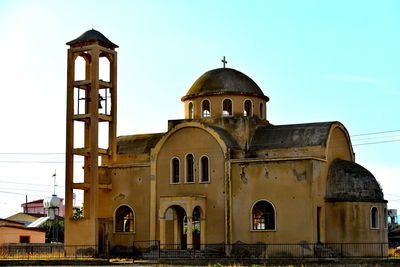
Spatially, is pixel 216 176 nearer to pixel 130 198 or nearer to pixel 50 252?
pixel 130 198

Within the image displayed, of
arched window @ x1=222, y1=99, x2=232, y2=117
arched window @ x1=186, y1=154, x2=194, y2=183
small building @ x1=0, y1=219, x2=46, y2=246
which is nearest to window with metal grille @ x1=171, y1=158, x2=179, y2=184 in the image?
arched window @ x1=186, y1=154, x2=194, y2=183

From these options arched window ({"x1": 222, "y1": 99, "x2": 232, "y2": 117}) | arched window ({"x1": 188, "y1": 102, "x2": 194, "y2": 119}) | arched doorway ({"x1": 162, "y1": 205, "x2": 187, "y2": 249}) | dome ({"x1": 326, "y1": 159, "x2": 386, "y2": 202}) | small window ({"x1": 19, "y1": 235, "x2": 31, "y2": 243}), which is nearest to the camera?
dome ({"x1": 326, "y1": 159, "x2": 386, "y2": 202})

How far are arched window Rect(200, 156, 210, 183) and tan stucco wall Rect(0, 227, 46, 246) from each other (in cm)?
1619

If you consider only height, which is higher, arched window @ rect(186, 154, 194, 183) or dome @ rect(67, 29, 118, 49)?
dome @ rect(67, 29, 118, 49)

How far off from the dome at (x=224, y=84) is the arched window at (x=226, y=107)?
27.1 inches

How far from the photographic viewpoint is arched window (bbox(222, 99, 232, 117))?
4681 centimetres

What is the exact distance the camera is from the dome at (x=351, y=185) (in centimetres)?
4178

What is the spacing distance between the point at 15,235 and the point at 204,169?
1684 centimetres

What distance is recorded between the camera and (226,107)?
4700cm

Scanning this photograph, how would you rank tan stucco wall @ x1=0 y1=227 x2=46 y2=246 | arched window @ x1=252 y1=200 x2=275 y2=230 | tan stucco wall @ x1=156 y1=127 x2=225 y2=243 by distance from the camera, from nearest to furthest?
arched window @ x1=252 y1=200 x2=275 y2=230 → tan stucco wall @ x1=156 y1=127 x2=225 y2=243 → tan stucco wall @ x1=0 y1=227 x2=46 y2=246

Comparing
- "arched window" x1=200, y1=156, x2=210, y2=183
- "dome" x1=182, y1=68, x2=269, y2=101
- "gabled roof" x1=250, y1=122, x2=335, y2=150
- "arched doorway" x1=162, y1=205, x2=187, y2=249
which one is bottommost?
"arched doorway" x1=162, y1=205, x2=187, y2=249

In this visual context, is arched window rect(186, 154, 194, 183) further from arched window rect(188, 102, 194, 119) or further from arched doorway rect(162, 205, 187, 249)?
arched window rect(188, 102, 194, 119)

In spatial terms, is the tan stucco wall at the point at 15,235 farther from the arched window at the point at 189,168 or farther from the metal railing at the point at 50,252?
the arched window at the point at 189,168

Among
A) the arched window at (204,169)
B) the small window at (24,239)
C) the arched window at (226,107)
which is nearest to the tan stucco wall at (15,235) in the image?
the small window at (24,239)
